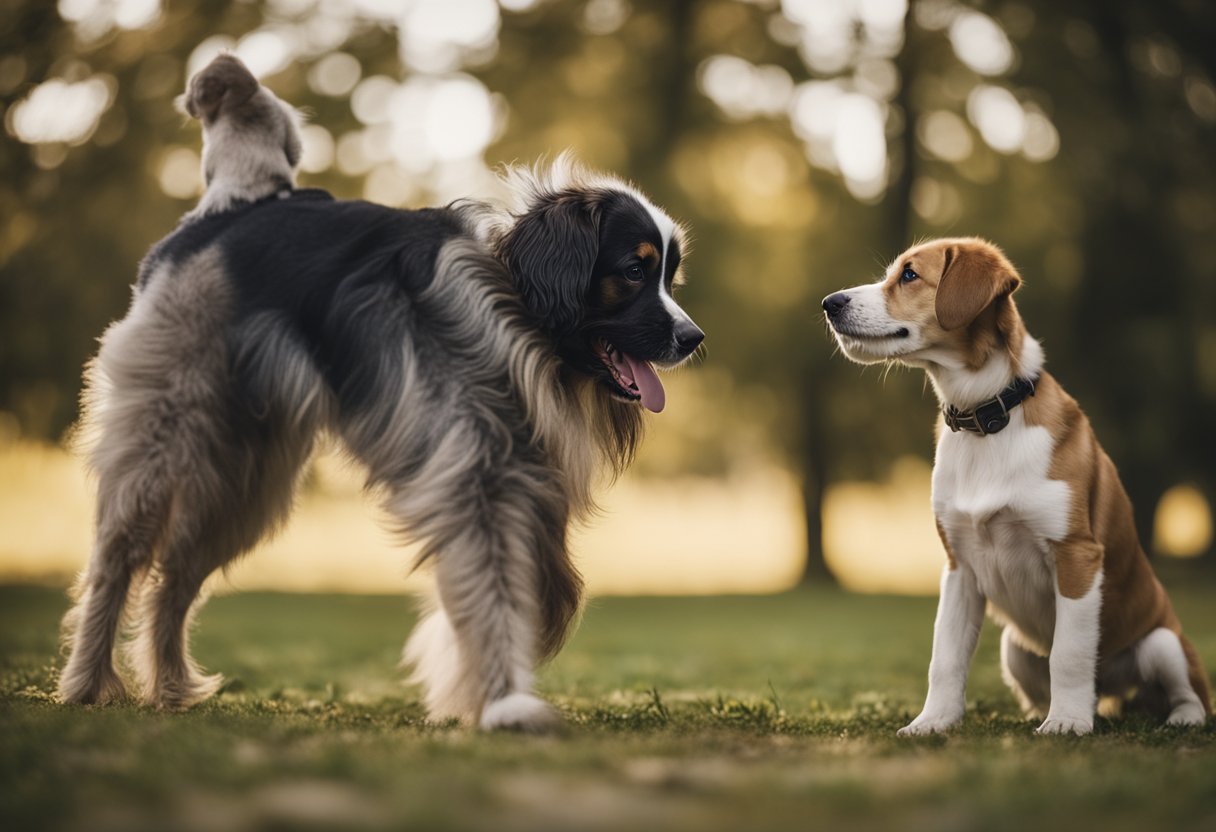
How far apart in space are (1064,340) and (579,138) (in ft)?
23.2

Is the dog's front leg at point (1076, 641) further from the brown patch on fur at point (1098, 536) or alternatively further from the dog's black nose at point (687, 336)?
the dog's black nose at point (687, 336)

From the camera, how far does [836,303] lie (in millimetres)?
4914

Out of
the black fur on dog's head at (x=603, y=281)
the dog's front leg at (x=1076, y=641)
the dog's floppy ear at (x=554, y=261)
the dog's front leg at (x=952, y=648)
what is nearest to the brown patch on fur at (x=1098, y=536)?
the dog's front leg at (x=1076, y=641)

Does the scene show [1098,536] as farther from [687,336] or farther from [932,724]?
[687,336]

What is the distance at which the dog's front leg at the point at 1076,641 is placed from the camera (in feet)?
13.8

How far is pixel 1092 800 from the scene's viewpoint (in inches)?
106

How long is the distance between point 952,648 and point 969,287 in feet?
4.53

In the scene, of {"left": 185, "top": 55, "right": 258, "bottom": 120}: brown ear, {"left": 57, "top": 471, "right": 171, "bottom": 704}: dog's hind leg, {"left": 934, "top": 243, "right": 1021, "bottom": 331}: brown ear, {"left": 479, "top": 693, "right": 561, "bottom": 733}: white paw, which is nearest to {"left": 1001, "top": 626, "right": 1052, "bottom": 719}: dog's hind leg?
{"left": 934, "top": 243, "right": 1021, "bottom": 331}: brown ear

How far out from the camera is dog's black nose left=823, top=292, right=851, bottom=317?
4.89 meters

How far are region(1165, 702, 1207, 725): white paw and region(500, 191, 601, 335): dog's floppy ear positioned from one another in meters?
2.78

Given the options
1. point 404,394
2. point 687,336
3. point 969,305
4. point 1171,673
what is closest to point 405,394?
point 404,394

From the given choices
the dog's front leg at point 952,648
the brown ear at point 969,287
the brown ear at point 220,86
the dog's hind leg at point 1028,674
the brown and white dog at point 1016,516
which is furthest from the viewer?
the dog's hind leg at point 1028,674

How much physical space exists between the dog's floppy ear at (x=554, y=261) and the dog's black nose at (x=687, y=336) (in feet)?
1.24

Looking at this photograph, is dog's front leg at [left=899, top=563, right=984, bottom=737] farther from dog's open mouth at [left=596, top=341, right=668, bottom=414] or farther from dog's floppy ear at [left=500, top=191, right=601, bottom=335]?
dog's floppy ear at [left=500, top=191, right=601, bottom=335]
